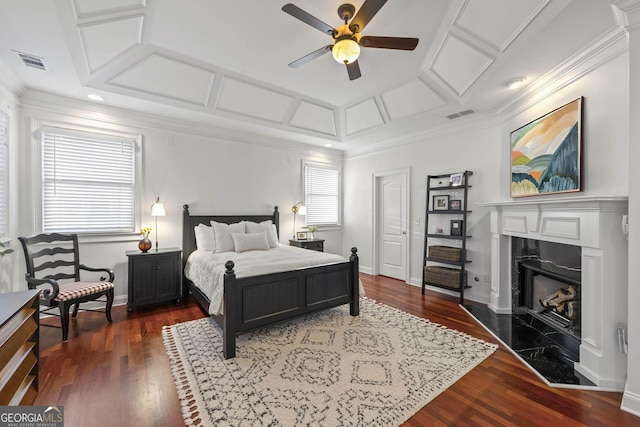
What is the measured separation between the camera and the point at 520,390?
210 centimetres

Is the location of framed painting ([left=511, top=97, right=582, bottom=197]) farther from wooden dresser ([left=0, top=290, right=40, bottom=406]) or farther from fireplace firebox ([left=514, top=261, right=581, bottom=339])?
wooden dresser ([left=0, top=290, right=40, bottom=406])

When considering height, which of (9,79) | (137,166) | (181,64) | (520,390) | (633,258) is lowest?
(520,390)

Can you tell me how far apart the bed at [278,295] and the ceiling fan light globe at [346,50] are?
2.10 m

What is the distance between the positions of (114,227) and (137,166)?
921 mm

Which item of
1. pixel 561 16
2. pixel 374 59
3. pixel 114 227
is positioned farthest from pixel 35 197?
pixel 561 16

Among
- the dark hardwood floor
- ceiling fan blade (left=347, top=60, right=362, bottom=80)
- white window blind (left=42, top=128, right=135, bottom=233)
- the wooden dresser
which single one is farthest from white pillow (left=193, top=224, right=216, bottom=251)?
ceiling fan blade (left=347, top=60, right=362, bottom=80)

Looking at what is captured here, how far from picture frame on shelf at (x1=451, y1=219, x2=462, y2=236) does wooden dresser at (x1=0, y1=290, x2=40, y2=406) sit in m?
4.68

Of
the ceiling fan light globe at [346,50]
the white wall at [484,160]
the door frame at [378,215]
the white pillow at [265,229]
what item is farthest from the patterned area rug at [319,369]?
the ceiling fan light globe at [346,50]

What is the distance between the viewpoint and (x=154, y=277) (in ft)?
12.4

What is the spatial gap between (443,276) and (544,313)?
4.28 ft

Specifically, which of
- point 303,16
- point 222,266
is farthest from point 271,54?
point 222,266

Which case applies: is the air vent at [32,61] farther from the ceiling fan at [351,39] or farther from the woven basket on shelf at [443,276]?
the woven basket on shelf at [443,276]

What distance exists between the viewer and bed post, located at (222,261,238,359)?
8.34ft

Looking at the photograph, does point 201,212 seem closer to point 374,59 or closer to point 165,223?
point 165,223
